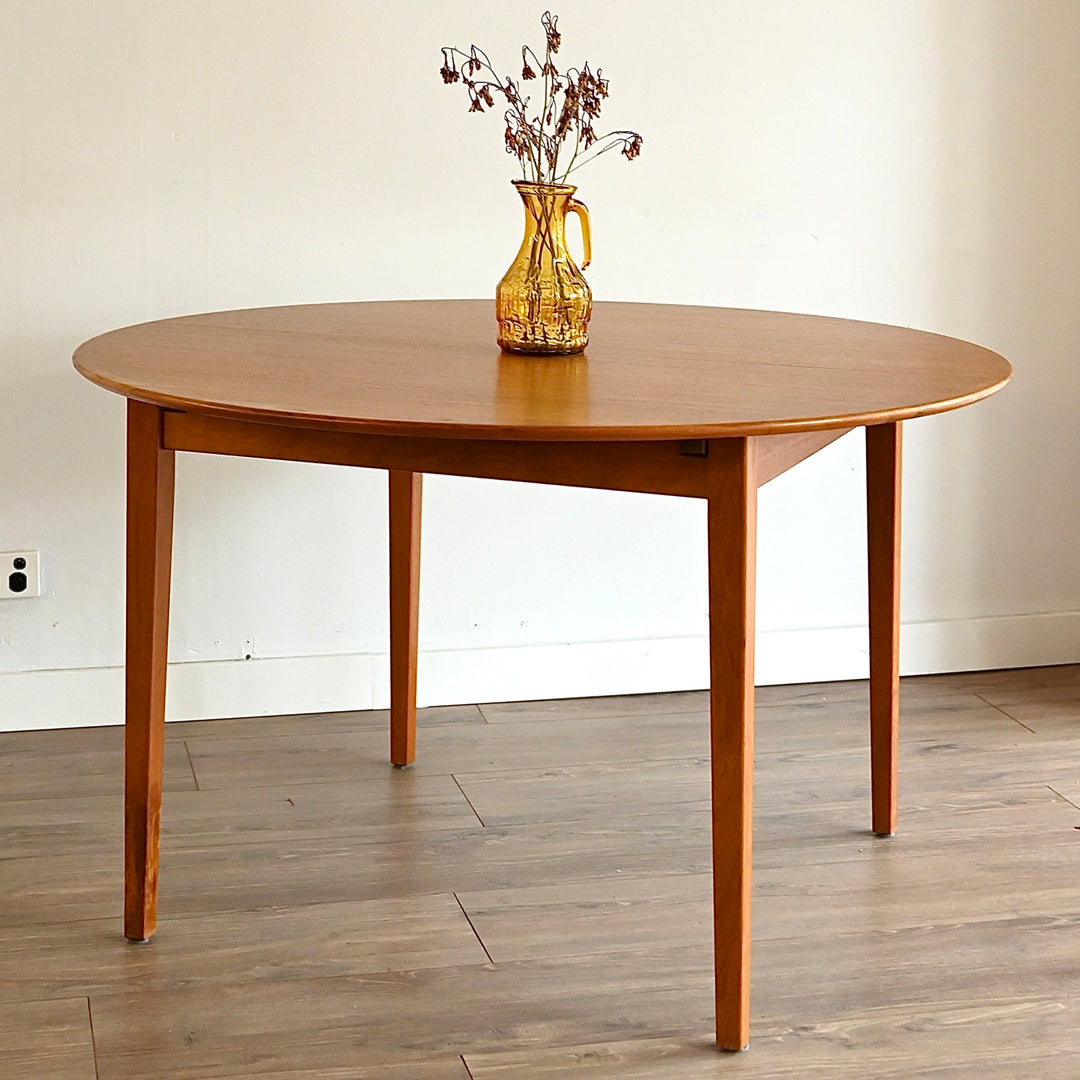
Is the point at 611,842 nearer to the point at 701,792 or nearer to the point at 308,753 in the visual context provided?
the point at 701,792

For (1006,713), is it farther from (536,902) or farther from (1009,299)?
(536,902)

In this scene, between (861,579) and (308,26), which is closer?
(308,26)

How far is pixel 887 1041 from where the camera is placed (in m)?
1.60

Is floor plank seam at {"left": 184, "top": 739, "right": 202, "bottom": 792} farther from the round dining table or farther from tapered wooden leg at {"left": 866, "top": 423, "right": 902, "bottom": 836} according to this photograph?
tapered wooden leg at {"left": 866, "top": 423, "right": 902, "bottom": 836}

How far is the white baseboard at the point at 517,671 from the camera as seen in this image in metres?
2.48

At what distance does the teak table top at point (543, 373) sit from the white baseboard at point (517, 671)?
2.29 ft

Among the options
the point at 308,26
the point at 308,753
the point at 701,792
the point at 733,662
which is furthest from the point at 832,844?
the point at 308,26

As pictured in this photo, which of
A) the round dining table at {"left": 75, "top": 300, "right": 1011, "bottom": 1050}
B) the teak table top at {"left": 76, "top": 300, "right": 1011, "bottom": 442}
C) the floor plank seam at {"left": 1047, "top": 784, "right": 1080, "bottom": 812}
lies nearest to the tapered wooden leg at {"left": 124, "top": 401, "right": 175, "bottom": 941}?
the round dining table at {"left": 75, "top": 300, "right": 1011, "bottom": 1050}

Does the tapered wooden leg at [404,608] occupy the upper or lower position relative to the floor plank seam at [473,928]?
upper

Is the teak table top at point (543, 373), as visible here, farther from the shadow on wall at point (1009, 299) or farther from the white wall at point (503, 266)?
the shadow on wall at point (1009, 299)

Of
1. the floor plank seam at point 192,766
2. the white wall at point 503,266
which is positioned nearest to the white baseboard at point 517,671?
the white wall at point 503,266

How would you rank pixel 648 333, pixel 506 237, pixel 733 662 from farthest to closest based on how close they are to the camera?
pixel 506 237, pixel 648 333, pixel 733 662

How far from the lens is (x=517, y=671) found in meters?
2.64

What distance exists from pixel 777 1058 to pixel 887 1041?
0.12 meters
